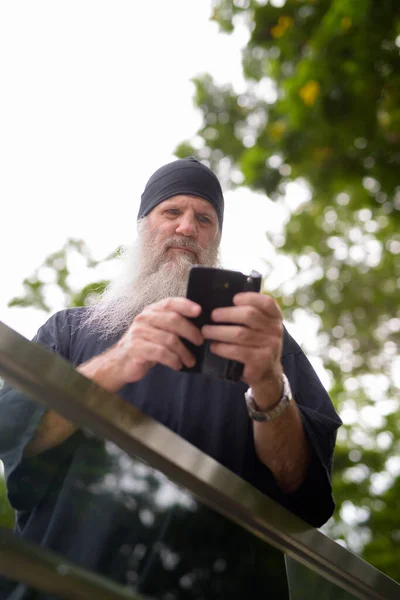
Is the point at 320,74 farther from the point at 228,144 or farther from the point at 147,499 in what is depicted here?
the point at 147,499

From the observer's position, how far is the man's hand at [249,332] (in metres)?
1.48

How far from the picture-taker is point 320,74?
624cm

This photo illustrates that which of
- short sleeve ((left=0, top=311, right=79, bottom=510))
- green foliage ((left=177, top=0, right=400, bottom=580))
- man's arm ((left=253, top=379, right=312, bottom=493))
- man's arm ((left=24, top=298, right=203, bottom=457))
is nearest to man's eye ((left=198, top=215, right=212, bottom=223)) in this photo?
man's arm ((left=253, top=379, right=312, bottom=493))

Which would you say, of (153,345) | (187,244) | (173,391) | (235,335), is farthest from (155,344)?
(187,244)

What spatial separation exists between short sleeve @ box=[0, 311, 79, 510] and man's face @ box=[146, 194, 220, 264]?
1356 millimetres

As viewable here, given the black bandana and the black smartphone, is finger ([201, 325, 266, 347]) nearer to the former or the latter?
the black smartphone

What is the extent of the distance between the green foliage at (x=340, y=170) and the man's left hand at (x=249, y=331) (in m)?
4.71

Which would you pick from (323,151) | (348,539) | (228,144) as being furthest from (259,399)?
(228,144)

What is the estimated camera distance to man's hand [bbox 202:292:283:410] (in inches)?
58.2

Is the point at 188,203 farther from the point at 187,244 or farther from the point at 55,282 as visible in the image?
the point at 55,282

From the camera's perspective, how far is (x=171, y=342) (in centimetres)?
152

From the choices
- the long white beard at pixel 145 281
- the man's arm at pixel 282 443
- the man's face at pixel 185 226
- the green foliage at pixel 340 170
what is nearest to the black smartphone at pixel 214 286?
the man's arm at pixel 282 443

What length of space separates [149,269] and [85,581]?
1689mm

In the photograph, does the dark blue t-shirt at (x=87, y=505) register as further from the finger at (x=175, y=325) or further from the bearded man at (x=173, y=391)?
the finger at (x=175, y=325)
